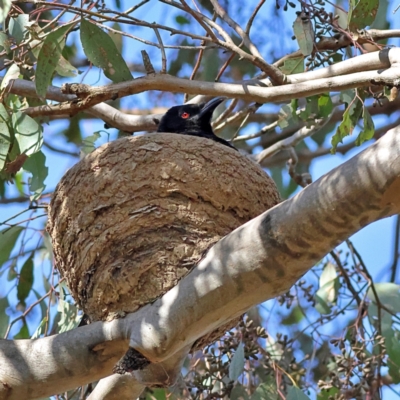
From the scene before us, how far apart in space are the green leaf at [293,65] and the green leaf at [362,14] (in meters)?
0.43

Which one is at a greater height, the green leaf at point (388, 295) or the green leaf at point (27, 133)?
the green leaf at point (27, 133)

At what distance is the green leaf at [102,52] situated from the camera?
3.91 meters

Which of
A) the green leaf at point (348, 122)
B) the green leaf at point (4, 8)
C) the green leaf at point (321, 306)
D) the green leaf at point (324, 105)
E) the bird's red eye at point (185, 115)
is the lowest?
the green leaf at point (321, 306)

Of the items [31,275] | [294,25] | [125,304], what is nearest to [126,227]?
[125,304]

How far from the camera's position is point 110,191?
4156 mm

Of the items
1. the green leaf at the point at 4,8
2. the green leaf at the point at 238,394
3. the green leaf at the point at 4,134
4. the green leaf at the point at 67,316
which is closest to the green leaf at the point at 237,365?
the green leaf at the point at 238,394

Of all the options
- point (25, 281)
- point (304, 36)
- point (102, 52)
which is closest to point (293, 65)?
point (304, 36)

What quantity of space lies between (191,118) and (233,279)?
300cm

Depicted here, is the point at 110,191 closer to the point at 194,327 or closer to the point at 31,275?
the point at 194,327

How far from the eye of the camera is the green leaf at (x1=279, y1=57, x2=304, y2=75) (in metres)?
4.46

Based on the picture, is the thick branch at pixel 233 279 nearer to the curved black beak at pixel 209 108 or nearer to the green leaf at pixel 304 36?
the green leaf at pixel 304 36

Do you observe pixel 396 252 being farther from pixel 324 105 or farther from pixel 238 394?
pixel 238 394

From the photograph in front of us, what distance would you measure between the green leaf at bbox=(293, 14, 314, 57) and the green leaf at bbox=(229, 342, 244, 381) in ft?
5.58

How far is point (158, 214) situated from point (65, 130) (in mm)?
4691
